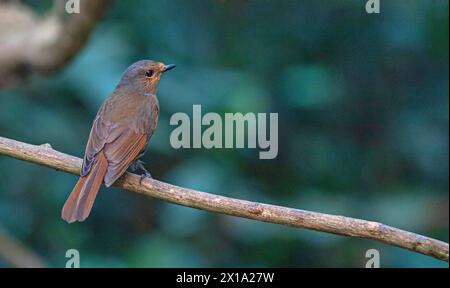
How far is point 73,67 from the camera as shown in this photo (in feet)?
18.4

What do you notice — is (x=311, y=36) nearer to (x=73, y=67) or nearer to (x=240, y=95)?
(x=240, y=95)

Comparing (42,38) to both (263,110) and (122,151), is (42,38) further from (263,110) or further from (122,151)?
(263,110)

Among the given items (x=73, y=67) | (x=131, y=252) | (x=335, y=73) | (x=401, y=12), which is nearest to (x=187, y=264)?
(x=131, y=252)

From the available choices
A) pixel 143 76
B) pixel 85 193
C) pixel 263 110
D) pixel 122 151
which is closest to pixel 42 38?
pixel 143 76

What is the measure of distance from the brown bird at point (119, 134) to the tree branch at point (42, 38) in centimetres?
38

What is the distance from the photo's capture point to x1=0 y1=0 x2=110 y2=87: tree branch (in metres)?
4.70

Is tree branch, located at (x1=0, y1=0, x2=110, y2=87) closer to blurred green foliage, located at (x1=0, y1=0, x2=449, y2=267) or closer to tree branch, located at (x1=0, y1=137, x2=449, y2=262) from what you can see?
blurred green foliage, located at (x1=0, y1=0, x2=449, y2=267)

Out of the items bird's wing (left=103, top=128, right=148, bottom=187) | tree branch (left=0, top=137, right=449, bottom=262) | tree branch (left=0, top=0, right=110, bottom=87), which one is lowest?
tree branch (left=0, top=137, right=449, bottom=262)

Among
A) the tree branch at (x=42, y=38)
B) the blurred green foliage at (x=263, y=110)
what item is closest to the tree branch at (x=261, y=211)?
the tree branch at (x=42, y=38)

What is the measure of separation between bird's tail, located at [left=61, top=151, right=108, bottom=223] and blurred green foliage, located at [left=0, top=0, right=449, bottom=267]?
0.96 m

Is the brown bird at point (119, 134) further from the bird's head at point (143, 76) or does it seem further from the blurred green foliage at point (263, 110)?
the blurred green foliage at point (263, 110)

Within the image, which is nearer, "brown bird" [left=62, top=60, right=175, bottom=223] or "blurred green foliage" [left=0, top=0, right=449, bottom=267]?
"brown bird" [left=62, top=60, right=175, bottom=223]

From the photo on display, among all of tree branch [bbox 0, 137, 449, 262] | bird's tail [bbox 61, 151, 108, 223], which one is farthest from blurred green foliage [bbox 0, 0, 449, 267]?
tree branch [bbox 0, 137, 449, 262]

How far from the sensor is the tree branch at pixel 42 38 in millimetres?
4699
